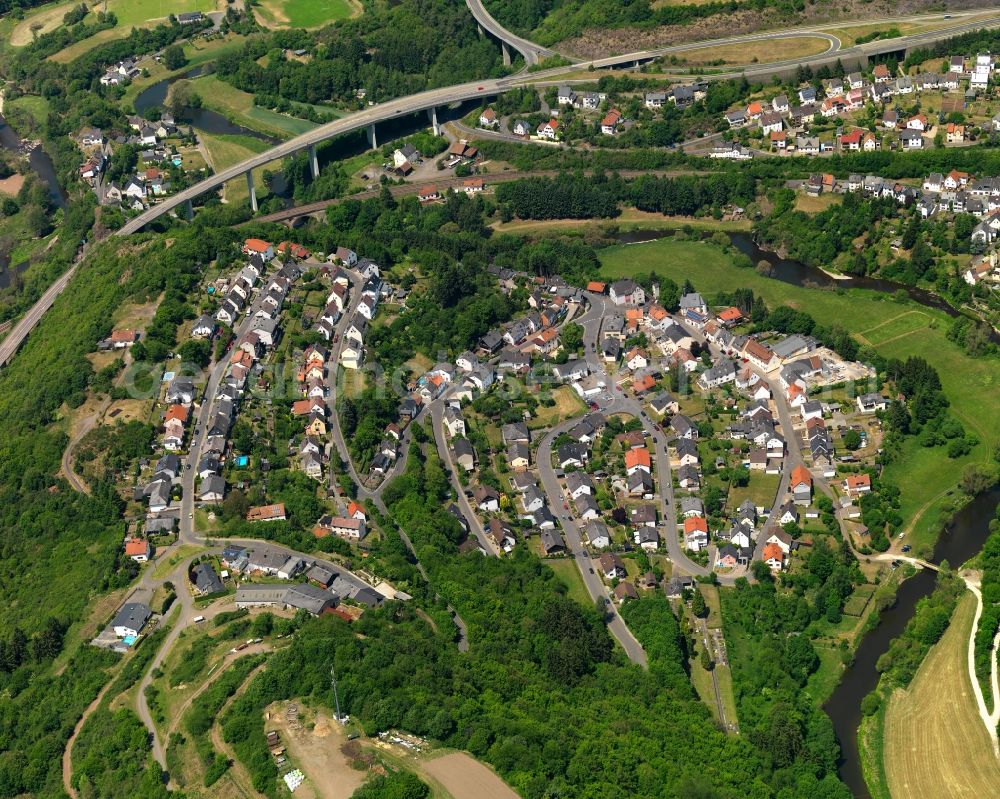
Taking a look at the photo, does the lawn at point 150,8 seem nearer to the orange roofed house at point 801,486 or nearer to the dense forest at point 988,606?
the orange roofed house at point 801,486

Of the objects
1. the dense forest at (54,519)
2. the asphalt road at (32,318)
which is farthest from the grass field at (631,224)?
the asphalt road at (32,318)

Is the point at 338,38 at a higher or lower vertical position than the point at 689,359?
Result: higher

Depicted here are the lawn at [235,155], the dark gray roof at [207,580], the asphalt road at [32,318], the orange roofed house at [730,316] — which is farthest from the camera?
the lawn at [235,155]

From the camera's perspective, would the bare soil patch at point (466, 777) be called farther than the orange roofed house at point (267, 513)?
No

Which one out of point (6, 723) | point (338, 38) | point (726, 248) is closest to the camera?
point (6, 723)

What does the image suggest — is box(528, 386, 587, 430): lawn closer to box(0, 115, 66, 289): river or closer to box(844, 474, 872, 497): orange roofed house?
box(844, 474, 872, 497): orange roofed house

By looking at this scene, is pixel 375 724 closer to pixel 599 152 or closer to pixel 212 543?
pixel 212 543

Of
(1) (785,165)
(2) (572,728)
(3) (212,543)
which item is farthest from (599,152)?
(2) (572,728)

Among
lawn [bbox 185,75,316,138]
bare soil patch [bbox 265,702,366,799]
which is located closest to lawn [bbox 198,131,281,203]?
lawn [bbox 185,75,316,138]
